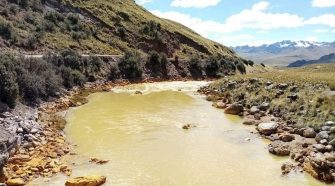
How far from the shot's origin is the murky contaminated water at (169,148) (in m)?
23.2

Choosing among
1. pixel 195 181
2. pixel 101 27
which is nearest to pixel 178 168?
pixel 195 181

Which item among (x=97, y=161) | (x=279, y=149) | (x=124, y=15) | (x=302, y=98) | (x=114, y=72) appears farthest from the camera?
(x=124, y=15)

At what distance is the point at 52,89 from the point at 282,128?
26.5 metres

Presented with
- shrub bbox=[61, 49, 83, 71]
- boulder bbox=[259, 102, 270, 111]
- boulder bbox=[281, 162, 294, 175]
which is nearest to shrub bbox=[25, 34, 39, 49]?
shrub bbox=[61, 49, 83, 71]

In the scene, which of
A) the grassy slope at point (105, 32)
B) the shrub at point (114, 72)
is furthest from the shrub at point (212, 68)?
the shrub at point (114, 72)

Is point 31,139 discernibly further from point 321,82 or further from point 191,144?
point 321,82

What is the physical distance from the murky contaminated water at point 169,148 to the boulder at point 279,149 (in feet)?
1.71

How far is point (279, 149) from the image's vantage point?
27.5m

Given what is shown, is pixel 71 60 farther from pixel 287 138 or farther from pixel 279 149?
pixel 279 149

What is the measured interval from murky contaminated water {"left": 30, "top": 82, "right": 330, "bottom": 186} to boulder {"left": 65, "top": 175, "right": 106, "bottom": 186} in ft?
2.03

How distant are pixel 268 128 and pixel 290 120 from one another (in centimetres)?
329

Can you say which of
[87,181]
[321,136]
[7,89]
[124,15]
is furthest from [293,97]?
[124,15]

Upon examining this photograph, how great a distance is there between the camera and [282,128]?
1307 inches

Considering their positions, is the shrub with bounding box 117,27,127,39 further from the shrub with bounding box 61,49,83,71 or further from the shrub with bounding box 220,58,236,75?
the shrub with bounding box 61,49,83,71
